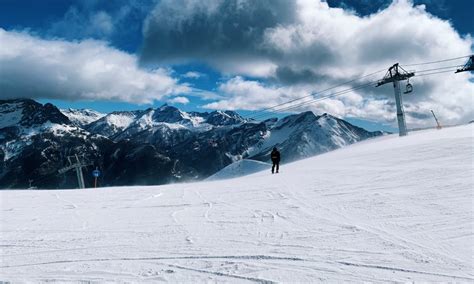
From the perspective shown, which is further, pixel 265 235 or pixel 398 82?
pixel 398 82

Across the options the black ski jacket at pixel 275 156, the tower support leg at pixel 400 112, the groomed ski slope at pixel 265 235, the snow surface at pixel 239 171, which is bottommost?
the groomed ski slope at pixel 265 235

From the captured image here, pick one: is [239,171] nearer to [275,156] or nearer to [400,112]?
[400,112]

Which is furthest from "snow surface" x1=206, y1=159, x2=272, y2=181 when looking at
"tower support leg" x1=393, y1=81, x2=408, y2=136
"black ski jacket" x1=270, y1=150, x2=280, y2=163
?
"tower support leg" x1=393, y1=81, x2=408, y2=136

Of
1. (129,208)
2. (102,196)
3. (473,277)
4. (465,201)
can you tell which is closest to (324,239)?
(473,277)

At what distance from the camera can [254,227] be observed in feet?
32.4

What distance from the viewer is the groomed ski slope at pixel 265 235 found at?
22.2 ft

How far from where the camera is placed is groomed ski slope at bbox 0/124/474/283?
6777mm

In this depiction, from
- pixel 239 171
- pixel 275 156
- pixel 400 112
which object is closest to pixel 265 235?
pixel 275 156

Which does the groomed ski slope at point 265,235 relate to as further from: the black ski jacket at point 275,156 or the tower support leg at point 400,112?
the tower support leg at point 400,112

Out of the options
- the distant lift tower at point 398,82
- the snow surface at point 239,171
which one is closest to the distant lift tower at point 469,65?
the distant lift tower at point 398,82

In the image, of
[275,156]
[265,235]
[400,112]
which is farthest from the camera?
[400,112]

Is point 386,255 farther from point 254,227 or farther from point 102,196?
point 102,196

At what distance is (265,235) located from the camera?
9.04 meters

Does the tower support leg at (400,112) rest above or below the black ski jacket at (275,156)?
above
